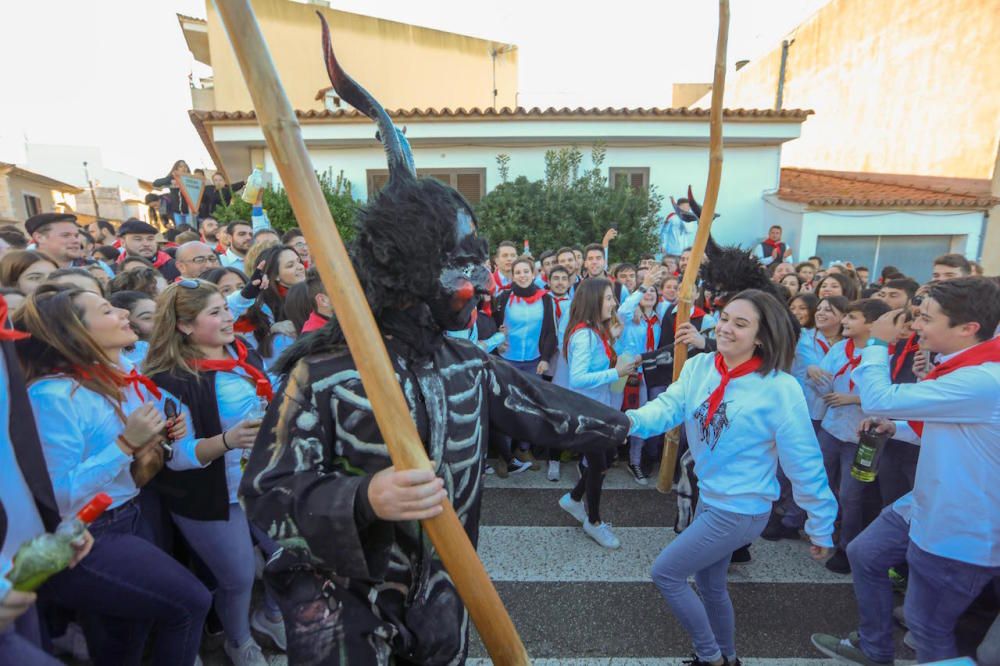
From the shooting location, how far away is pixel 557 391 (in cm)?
178

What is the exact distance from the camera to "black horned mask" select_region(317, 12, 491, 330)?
4.52 ft

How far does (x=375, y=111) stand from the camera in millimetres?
1376

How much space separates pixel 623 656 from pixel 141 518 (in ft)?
8.02

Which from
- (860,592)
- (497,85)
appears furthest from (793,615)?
(497,85)

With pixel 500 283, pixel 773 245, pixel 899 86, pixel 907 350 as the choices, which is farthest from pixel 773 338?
pixel 899 86

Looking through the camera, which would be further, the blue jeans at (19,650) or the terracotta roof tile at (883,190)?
the terracotta roof tile at (883,190)

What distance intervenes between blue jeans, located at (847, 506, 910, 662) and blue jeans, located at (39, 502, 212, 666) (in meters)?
3.00

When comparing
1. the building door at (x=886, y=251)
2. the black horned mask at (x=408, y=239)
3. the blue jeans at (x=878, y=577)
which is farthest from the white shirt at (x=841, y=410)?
the building door at (x=886, y=251)

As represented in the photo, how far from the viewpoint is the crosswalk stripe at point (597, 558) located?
138 inches

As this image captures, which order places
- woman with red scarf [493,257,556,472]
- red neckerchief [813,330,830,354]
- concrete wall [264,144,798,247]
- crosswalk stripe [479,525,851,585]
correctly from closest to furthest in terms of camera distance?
crosswalk stripe [479,525,851,585]
red neckerchief [813,330,830,354]
woman with red scarf [493,257,556,472]
concrete wall [264,144,798,247]

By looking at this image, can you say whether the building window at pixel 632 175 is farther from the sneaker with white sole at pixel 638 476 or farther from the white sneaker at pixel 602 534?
the white sneaker at pixel 602 534

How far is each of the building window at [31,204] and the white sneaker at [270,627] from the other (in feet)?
88.7

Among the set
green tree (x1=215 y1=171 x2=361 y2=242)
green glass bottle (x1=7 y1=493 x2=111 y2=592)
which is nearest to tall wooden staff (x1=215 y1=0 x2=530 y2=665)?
green glass bottle (x1=7 y1=493 x2=111 y2=592)

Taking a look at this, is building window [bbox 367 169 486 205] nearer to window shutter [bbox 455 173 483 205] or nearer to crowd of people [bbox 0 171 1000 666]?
window shutter [bbox 455 173 483 205]
